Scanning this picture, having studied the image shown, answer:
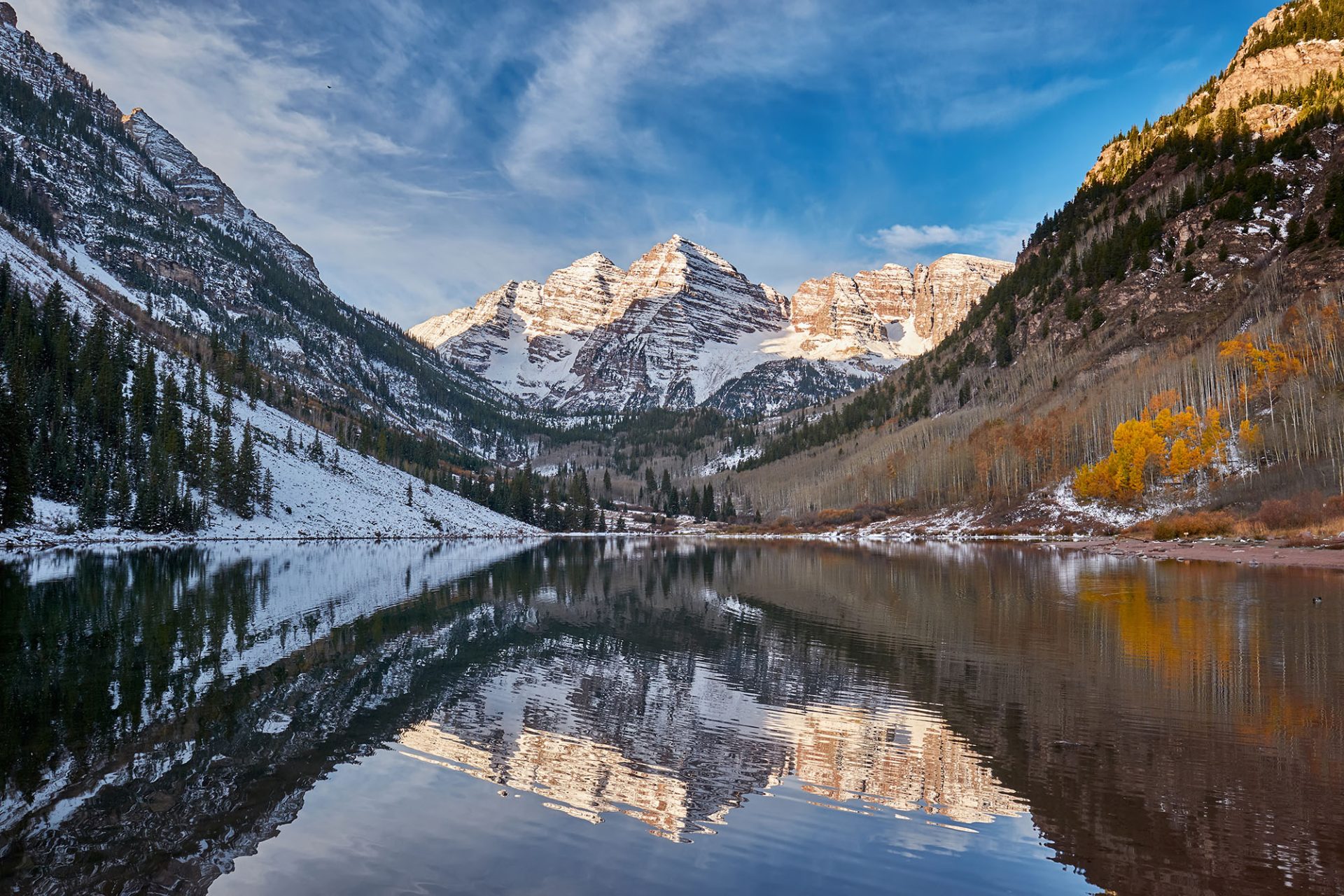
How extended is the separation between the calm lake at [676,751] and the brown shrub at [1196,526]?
1689 inches

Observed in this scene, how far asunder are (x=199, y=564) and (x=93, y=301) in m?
124

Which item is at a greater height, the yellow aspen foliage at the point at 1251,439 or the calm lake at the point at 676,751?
the yellow aspen foliage at the point at 1251,439

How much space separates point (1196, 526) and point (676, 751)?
73.5 metres

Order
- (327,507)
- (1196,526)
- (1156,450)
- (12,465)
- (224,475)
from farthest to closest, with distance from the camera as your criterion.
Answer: (327,507)
(224,475)
(1156,450)
(1196,526)
(12,465)

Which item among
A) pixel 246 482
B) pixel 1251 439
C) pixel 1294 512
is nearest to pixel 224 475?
pixel 246 482

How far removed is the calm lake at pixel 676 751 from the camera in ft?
30.4

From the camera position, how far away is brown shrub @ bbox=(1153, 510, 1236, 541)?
6800cm

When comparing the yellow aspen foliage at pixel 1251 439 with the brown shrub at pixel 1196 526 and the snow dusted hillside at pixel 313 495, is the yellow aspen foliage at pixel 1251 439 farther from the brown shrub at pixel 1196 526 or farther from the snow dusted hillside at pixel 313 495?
the snow dusted hillside at pixel 313 495

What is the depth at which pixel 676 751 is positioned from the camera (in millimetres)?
14586

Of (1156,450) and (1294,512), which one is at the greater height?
(1156,450)

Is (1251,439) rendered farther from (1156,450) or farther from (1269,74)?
(1269,74)

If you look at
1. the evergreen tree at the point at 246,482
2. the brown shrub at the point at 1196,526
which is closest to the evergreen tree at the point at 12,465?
the evergreen tree at the point at 246,482

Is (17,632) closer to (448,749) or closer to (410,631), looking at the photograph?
(410,631)

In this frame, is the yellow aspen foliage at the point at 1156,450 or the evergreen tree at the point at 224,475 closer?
the yellow aspen foliage at the point at 1156,450
